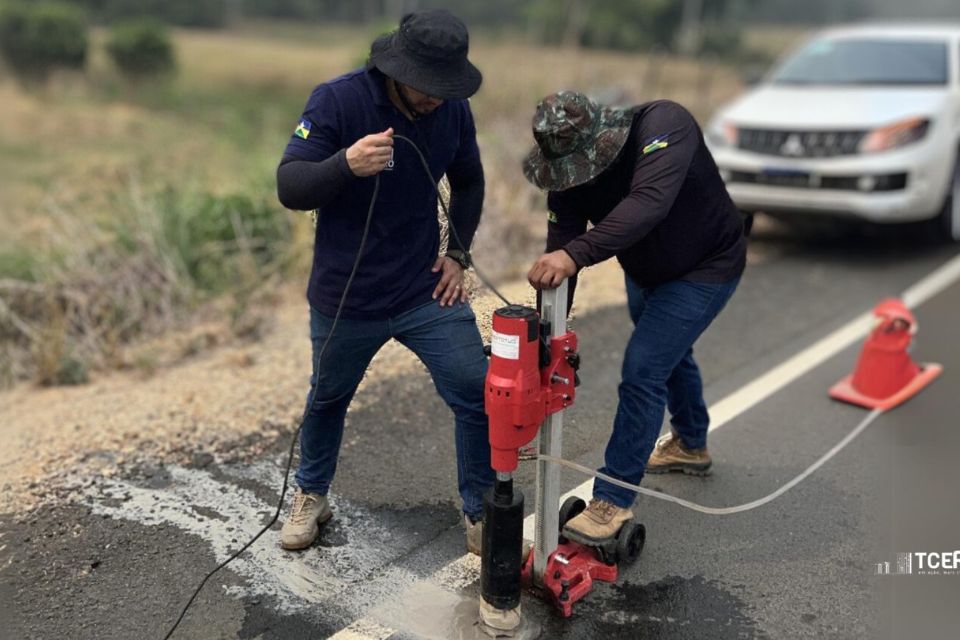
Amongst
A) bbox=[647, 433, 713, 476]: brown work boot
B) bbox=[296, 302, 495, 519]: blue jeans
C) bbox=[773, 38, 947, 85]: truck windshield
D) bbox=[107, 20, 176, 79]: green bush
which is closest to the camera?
bbox=[296, 302, 495, 519]: blue jeans

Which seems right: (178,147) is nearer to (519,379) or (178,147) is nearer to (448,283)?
(448,283)

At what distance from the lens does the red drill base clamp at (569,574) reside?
10.4ft

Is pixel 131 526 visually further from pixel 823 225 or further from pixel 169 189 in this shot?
pixel 823 225

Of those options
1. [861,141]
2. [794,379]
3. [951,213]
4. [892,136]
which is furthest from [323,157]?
[951,213]

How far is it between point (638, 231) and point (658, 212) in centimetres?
10

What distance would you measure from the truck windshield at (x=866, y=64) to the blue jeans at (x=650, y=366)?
613 centimetres

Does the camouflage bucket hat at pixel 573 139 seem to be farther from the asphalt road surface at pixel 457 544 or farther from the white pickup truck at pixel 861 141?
the white pickup truck at pixel 861 141

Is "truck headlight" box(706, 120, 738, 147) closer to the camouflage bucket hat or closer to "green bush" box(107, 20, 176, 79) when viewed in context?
the camouflage bucket hat

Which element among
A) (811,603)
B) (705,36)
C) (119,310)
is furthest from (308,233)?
(705,36)

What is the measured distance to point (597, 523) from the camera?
3.39 metres

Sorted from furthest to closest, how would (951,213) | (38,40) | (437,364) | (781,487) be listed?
(38,40)
(951,213)
(781,487)
(437,364)

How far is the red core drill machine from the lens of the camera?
9.21 feet

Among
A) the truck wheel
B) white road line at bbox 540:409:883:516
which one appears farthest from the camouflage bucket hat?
the truck wheel

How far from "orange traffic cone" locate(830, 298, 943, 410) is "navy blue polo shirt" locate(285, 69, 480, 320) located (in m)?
2.81
